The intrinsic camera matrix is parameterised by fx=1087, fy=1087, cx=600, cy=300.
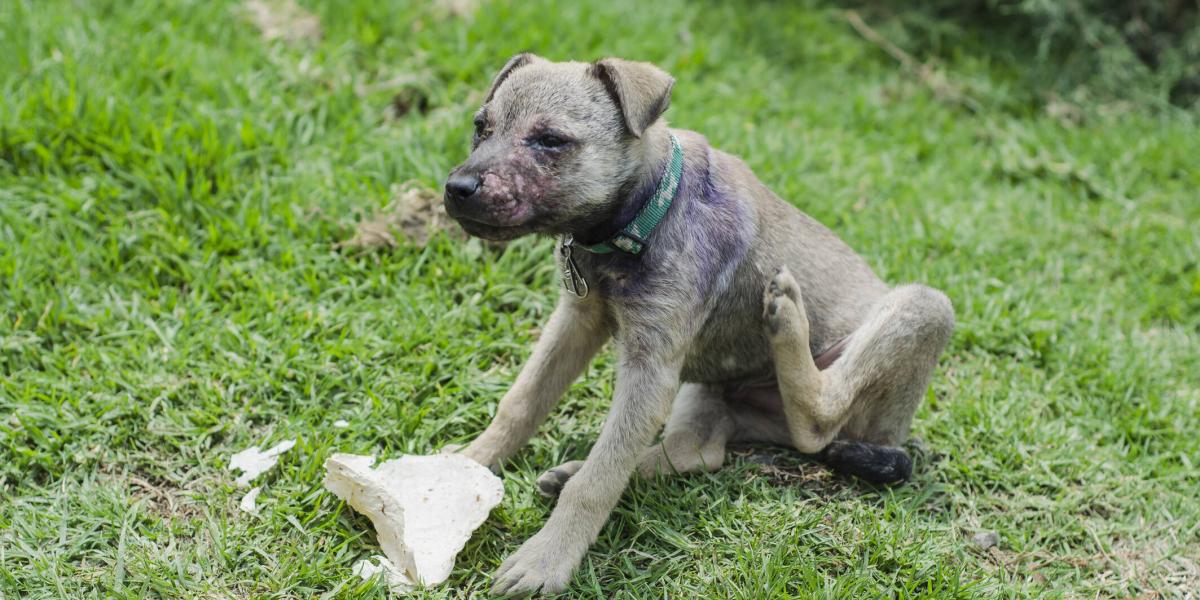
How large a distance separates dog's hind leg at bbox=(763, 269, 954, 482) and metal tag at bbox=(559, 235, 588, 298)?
74 centimetres

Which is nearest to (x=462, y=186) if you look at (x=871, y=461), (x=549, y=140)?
(x=549, y=140)

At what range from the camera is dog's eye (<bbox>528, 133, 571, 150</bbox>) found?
3988 millimetres

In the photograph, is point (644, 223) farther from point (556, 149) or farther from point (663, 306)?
point (556, 149)

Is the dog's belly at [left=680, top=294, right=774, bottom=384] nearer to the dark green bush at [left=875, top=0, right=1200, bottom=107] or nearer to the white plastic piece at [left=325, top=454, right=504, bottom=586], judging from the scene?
the white plastic piece at [left=325, top=454, right=504, bottom=586]

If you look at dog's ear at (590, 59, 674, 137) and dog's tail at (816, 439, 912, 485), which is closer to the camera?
dog's ear at (590, 59, 674, 137)

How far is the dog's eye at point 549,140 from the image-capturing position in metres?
3.99

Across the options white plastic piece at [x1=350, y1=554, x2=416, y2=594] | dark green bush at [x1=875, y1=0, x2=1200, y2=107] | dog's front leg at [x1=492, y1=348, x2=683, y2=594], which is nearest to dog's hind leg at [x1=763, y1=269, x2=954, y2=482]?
dog's front leg at [x1=492, y1=348, x2=683, y2=594]

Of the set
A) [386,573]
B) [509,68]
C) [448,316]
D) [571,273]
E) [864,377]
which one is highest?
[509,68]

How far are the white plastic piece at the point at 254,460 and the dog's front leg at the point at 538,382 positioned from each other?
2.56 feet

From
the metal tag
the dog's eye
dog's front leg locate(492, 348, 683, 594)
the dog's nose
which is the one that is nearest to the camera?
the dog's nose

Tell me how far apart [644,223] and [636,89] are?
51 centimetres

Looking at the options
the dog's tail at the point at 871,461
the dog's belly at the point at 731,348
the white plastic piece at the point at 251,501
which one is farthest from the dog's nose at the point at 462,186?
the dog's tail at the point at 871,461

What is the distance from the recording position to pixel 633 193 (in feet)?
13.8

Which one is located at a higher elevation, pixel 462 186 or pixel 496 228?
pixel 462 186
